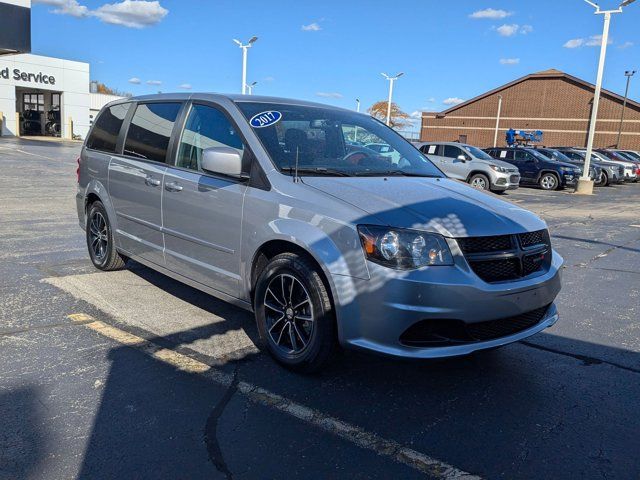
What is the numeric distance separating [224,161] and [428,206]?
4.67ft

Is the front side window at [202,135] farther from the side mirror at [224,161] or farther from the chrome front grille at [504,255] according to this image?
the chrome front grille at [504,255]

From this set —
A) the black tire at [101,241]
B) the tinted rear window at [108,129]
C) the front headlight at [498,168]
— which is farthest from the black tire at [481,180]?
the black tire at [101,241]

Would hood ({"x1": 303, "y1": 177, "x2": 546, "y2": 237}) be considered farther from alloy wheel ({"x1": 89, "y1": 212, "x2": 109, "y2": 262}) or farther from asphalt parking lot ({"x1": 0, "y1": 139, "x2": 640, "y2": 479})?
alloy wheel ({"x1": 89, "y1": 212, "x2": 109, "y2": 262})

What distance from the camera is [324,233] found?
3348 millimetres

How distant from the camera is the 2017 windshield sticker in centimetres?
411

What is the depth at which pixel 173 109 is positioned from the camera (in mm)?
4789

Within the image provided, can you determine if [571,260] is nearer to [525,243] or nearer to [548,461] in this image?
[525,243]

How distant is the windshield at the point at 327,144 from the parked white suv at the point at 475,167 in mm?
13811

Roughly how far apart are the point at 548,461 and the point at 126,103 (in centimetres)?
488

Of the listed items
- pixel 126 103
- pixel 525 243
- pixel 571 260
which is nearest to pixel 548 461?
pixel 525 243

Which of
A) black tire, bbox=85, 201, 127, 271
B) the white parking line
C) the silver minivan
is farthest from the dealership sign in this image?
the white parking line

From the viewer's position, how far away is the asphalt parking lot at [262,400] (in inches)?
107

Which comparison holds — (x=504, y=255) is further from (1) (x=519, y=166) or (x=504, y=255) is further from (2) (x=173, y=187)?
(1) (x=519, y=166)

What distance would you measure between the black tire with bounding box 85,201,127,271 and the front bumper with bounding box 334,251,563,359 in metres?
3.29
